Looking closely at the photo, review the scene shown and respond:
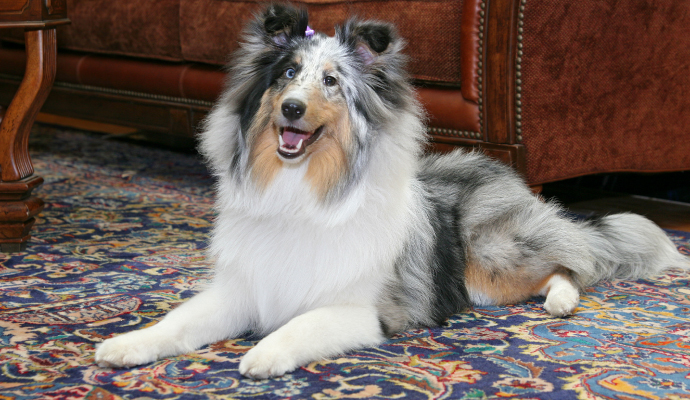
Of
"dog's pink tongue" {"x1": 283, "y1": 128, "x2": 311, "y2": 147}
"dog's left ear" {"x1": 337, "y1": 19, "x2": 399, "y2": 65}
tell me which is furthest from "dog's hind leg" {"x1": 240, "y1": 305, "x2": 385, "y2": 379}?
"dog's left ear" {"x1": 337, "y1": 19, "x2": 399, "y2": 65}

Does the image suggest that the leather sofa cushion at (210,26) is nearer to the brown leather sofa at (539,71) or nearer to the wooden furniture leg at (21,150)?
the brown leather sofa at (539,71)

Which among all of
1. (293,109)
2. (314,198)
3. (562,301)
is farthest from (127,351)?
(562,301)

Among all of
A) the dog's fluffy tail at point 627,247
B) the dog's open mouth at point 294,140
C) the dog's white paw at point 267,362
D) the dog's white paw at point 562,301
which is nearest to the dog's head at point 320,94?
the dog's open mouth at point 294,140

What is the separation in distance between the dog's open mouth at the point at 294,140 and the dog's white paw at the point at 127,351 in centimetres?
67

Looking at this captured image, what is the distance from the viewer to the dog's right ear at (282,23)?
234cm

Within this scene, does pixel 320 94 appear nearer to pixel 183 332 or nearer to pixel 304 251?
pixel 304 251

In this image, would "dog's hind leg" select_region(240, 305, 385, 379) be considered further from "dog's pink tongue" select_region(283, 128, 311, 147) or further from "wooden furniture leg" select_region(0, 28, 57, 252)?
"wooden furniture leg" select_region(0, 28, 57, 252)

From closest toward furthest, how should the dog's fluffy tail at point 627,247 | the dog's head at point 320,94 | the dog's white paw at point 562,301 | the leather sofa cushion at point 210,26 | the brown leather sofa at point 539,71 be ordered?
1. the dog's head at point 320,94
2. the dog's white paw at point 562,301
3. the dog's fluffy tail at point 627,247
4. the brown leather sofa at point 539,71
5. the leather sofa cushion at point 210,26

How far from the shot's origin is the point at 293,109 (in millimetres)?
2199

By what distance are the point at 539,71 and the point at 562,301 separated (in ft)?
3.59

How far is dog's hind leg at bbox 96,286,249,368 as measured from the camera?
2.06 meters

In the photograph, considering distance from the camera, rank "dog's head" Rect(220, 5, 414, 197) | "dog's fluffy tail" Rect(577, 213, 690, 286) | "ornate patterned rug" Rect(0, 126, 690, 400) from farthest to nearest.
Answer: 1. "dog's fluffy tail" Rect(577, 213, 690, 286)
2. "dog's head" Rect(220, 5, 414, 197)
3. "ornate patterned rug" Rect(0, 126, 690, 400)

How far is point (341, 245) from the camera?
234 cm

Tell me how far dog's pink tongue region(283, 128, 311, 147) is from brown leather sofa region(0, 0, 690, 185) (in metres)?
1.26
